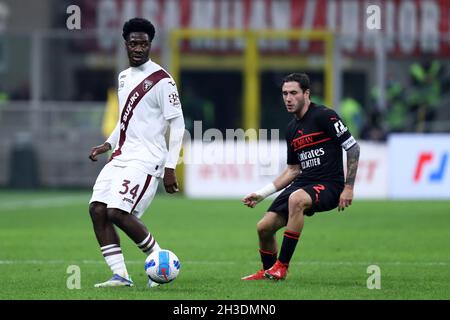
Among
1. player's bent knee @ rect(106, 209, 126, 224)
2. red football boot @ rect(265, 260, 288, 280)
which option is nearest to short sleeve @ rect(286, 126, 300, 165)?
red football boot @ rect(265, 260, 288, 280)

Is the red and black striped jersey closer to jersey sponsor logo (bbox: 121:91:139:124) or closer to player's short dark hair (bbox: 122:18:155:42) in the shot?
jersey sponsor logo (bbox: 121:91:139:124)

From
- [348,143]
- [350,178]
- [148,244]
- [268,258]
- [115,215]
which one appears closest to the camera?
[115,215]

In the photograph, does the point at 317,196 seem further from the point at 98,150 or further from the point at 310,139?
the point at 98,150

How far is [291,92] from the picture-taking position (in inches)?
459

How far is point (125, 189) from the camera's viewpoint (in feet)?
35.3

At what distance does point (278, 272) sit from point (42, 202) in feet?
46.1

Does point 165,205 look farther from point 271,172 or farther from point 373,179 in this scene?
point 373,179

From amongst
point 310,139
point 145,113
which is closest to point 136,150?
point 145,113

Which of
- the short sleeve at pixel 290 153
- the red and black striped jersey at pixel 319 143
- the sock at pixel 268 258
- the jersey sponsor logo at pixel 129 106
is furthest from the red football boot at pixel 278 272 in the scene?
the jersey sponsor logo at pixel 129 106

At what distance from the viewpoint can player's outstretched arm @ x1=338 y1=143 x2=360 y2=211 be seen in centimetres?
1138

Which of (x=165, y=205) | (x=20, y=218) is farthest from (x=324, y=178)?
(x=165, y=205)
